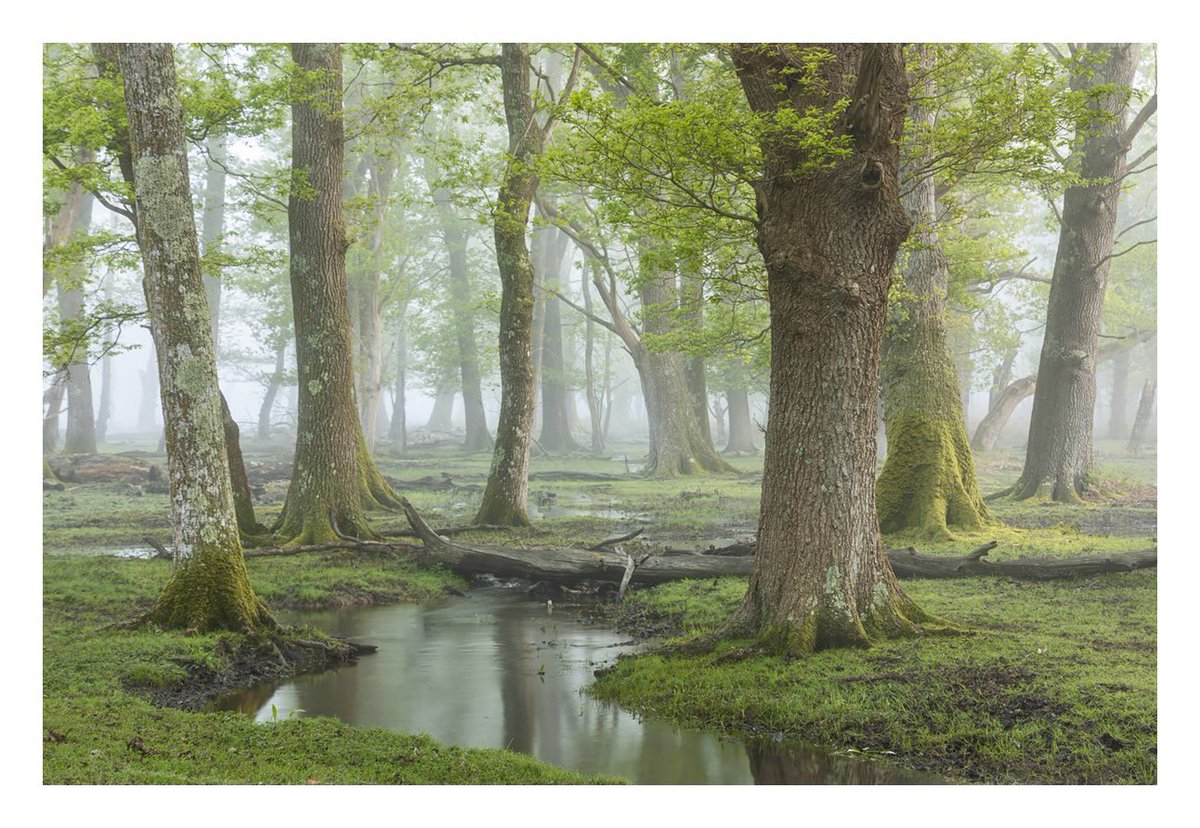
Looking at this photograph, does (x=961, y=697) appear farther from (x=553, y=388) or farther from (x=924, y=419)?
(x=553, y=388)

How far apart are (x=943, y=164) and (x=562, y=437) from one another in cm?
2511

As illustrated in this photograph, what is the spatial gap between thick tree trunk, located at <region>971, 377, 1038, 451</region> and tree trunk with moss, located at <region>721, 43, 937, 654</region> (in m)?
15.9

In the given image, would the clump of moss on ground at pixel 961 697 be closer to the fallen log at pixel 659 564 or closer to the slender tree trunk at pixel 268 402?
the fallen log at pixel 659 564

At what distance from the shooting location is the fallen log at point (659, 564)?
9547mm

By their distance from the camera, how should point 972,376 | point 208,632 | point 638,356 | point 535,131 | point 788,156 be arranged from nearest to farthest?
1. point 788,156
2. point 208,632
3. point 535,131
4. point 638,356
5. point 972,376

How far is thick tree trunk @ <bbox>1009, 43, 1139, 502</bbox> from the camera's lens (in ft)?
48.0

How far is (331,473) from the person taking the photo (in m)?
12.5

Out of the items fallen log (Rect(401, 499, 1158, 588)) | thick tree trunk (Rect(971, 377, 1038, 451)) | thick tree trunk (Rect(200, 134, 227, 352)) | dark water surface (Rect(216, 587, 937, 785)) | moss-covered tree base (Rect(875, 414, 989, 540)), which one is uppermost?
thick tree trunk (Rect(200, 134, 227, 352))

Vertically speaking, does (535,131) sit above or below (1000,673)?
above

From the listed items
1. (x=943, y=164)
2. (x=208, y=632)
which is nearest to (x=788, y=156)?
(x=943, y=164)

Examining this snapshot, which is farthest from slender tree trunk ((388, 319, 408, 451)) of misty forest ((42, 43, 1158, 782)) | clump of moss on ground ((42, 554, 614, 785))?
clump of moss on ground ((42, 554, 614, 785))

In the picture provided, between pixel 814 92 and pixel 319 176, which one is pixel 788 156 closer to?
pixel 814 92

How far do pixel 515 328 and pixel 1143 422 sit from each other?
12.8 metres

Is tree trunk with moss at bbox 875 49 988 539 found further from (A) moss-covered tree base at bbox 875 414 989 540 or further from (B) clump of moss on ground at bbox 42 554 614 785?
(B) clump of moss on ground at bbox 42 554 614 785
